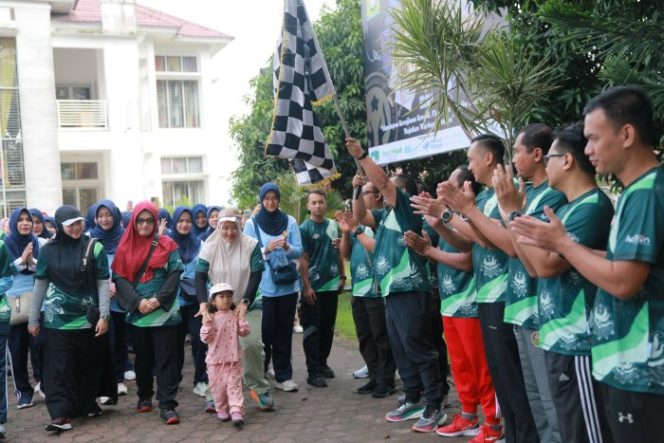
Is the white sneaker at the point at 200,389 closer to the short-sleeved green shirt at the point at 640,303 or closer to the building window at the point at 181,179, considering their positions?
the short-sleeved green shirt at the point at 640,303

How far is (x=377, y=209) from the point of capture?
6.44 metres

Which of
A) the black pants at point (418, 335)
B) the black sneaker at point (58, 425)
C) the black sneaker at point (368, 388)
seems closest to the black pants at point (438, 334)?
the black pants at point (418, 335)

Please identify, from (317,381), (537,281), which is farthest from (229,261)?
(537,281)

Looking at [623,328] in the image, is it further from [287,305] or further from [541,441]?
[287,305]

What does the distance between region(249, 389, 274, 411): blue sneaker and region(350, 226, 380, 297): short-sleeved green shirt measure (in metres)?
1.25

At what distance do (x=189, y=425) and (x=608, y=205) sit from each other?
14.0 feet

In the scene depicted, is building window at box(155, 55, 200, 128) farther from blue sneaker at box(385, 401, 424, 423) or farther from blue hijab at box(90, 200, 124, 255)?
blue sneaker at box(385, 401, 424, 423)

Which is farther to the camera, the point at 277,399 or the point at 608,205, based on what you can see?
the point at 277,399

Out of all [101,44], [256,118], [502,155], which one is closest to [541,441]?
[502,155]

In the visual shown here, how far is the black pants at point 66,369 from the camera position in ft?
19.4

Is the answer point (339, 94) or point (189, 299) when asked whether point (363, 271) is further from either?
point (339, 94)

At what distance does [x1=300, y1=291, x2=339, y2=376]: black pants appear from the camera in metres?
7.19

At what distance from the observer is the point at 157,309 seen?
6.08m

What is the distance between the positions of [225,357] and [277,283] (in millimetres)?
1111
